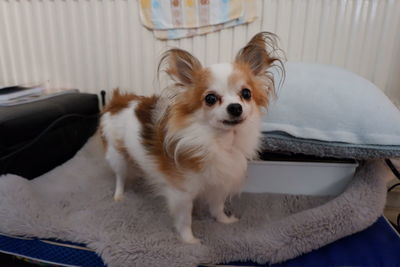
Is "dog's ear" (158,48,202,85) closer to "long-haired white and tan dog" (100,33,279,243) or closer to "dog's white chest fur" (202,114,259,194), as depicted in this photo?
"long-haired white and tan dog" (100,33,279,243)

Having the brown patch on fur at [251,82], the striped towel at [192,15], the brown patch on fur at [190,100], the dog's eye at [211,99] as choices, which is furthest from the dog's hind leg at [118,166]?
the striped towel at [192,15]

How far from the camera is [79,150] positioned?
200cm

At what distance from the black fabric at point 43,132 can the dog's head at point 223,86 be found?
2.76 feet

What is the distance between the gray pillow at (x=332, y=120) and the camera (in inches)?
49.0

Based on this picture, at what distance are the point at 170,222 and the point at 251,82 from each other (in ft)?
2.40

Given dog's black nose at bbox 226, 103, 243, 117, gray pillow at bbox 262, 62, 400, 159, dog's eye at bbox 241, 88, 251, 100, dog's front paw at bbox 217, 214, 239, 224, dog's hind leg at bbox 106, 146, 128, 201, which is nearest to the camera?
dog's black nose at bbox 226, 103, 243, 117

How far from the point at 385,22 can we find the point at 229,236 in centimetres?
166

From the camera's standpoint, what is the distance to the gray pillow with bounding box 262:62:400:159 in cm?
124

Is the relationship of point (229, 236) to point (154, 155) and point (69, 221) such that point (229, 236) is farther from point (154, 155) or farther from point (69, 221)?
point (69, 221)

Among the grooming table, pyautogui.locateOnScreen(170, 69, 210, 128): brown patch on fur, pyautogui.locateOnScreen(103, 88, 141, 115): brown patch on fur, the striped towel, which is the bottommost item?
the grooming table

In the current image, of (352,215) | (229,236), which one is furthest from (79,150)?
(352,215)

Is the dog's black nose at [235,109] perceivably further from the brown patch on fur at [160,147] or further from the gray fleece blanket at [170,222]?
the gray fleece blanket at [170,222]

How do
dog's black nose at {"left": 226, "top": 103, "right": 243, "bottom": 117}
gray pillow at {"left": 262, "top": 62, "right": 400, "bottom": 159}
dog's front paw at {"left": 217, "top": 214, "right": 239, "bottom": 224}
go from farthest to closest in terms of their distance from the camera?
dog's front paw at {"left": 217, "top": 214, "right": 239, "bottom": 224}
gray pillow at {"left": 262, "top": 62, "right": 400, "bottom": 159}
dog's black nose at {"left": 226, "top": 103, "right": 243, "bottom": 117}

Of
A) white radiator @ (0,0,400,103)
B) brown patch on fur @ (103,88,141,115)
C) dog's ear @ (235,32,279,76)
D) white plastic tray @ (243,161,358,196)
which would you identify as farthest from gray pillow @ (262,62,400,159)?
brown patch on fur @ (103,88,141,115)
